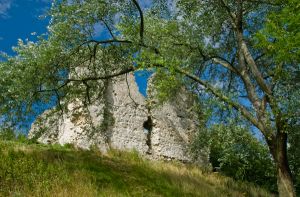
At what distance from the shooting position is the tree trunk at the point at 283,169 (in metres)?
17.6

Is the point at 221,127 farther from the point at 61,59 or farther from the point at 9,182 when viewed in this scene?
the point at 9,182

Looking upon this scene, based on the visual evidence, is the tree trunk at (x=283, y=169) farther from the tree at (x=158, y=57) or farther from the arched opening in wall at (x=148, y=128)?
the arched opening in wall at (x=148, y=128)

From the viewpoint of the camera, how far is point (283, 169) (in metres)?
17.9

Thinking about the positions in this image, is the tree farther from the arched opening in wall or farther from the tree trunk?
the arched opening in wall

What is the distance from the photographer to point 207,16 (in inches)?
807

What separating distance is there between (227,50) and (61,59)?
7996 mm

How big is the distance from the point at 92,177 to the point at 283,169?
23.6ft

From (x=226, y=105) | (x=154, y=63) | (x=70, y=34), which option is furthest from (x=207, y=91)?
(x=70, y=34)

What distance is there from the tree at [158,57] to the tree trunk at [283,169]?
0.04 metres

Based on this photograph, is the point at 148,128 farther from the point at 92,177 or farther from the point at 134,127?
the point at 92,177

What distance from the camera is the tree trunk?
1759 centimetres

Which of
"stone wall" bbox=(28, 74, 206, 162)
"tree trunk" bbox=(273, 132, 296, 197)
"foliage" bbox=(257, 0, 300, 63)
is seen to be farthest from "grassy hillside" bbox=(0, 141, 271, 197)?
"foliage" bbox=(257, 0, 300, 63)

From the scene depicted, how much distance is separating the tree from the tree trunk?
1.4 inches

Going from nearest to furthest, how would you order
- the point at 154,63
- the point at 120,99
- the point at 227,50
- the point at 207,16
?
1. the point at 154,63
2. the point at 207,16
3. the point at 227,50
4. the point at 120,99
